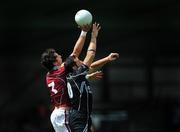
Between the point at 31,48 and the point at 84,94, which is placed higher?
the point at 31,48

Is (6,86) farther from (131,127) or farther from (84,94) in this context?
(84,94)

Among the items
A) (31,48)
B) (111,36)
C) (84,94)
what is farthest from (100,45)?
(84,94)

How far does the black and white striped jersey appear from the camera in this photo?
12.0 m

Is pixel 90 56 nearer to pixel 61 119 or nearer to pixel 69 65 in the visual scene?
pixel 69 65

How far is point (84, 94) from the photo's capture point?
11984mm

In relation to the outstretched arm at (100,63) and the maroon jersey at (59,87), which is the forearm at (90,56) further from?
the maroon jersey at (59,87)

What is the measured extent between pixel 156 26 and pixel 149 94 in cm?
A: 215

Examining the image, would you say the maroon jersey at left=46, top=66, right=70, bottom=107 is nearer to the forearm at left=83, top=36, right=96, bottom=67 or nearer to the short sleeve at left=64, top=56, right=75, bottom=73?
the short sleeve at left=64, top=56, right=75, bottom=73

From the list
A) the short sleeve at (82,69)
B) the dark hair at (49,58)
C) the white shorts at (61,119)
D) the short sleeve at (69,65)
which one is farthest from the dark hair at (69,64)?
the white shorts at (61,119)

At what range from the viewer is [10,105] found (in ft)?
75.8

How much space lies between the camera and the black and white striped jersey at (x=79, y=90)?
472 inches

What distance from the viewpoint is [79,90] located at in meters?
12.0

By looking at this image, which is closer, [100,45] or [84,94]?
[84,94]

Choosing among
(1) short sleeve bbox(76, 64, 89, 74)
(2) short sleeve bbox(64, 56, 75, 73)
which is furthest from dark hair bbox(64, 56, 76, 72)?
(1) short sleeve bbox(76, 64, 89, 74)
